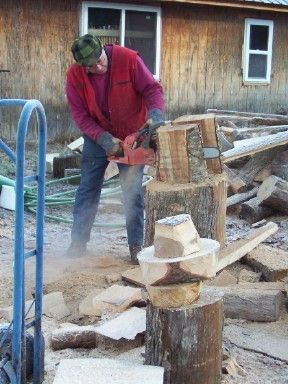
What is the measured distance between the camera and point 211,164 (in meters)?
4.18

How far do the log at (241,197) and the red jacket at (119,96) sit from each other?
235 centimetres

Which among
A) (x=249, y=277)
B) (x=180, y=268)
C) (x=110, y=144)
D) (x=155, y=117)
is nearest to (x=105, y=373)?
(x=180, y=268)

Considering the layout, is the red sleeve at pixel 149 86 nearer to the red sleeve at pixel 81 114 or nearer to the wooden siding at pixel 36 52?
the red sleeve at pixel 81 114

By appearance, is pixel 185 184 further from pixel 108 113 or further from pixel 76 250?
pixel 76 250

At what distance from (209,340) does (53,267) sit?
2520 mm

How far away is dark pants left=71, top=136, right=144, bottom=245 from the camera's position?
5.49m

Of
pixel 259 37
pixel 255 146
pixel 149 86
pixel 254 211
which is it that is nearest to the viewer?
pixel 149 86

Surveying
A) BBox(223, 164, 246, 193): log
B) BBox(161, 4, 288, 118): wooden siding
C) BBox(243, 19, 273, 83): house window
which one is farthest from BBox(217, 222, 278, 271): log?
BBox(243, 19, 273, 83): house window

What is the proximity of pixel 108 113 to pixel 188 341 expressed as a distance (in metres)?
2.77

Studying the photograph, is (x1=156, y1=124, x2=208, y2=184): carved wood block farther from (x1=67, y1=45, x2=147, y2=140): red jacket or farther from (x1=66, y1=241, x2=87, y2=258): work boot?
(x1=66, y1=241, x2=87, y2=258): work boot

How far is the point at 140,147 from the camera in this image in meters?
4.93

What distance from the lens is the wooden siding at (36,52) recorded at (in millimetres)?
11852

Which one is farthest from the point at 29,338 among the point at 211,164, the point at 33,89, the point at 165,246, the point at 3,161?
the point at 33,89

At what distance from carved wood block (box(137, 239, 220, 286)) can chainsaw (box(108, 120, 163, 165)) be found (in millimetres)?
1808
